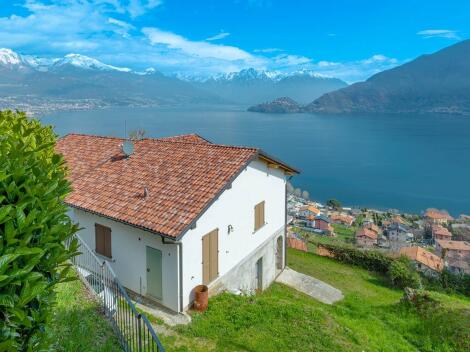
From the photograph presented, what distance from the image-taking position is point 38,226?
3719 mm

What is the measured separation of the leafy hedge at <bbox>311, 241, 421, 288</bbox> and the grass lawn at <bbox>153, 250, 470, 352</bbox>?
6996 mm

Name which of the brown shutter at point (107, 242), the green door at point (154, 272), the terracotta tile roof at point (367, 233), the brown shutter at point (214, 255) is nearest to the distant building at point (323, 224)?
the terracotta tile roof at point (367, 233)

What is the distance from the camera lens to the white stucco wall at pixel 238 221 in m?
13.1

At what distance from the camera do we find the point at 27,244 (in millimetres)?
3797

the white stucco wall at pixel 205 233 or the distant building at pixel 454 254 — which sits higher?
the white stucco wall at pixel 205 233

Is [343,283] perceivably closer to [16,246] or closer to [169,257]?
[169,257]

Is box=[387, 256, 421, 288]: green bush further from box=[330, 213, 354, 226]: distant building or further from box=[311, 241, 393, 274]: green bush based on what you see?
box=[330, 213, 354, 226]: distant building

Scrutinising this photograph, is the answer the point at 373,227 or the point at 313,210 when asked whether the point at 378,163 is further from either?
the point at 373,227

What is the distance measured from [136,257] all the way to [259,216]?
20.6 feet

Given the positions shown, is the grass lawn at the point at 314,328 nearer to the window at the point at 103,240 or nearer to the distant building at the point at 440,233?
the window at the point at 103,240

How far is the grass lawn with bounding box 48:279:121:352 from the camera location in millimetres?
7422

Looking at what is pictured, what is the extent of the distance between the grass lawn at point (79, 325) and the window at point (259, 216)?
28.1 feet

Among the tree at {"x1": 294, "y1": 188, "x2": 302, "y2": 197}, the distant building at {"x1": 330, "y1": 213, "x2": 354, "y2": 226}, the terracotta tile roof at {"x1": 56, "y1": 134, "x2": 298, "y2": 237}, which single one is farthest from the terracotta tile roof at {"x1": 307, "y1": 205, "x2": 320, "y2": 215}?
the terracotta tile roof at {"x1": 56, "y1": 134, "x2": 298, "y2": 237}

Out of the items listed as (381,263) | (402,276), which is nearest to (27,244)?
(402,276)
